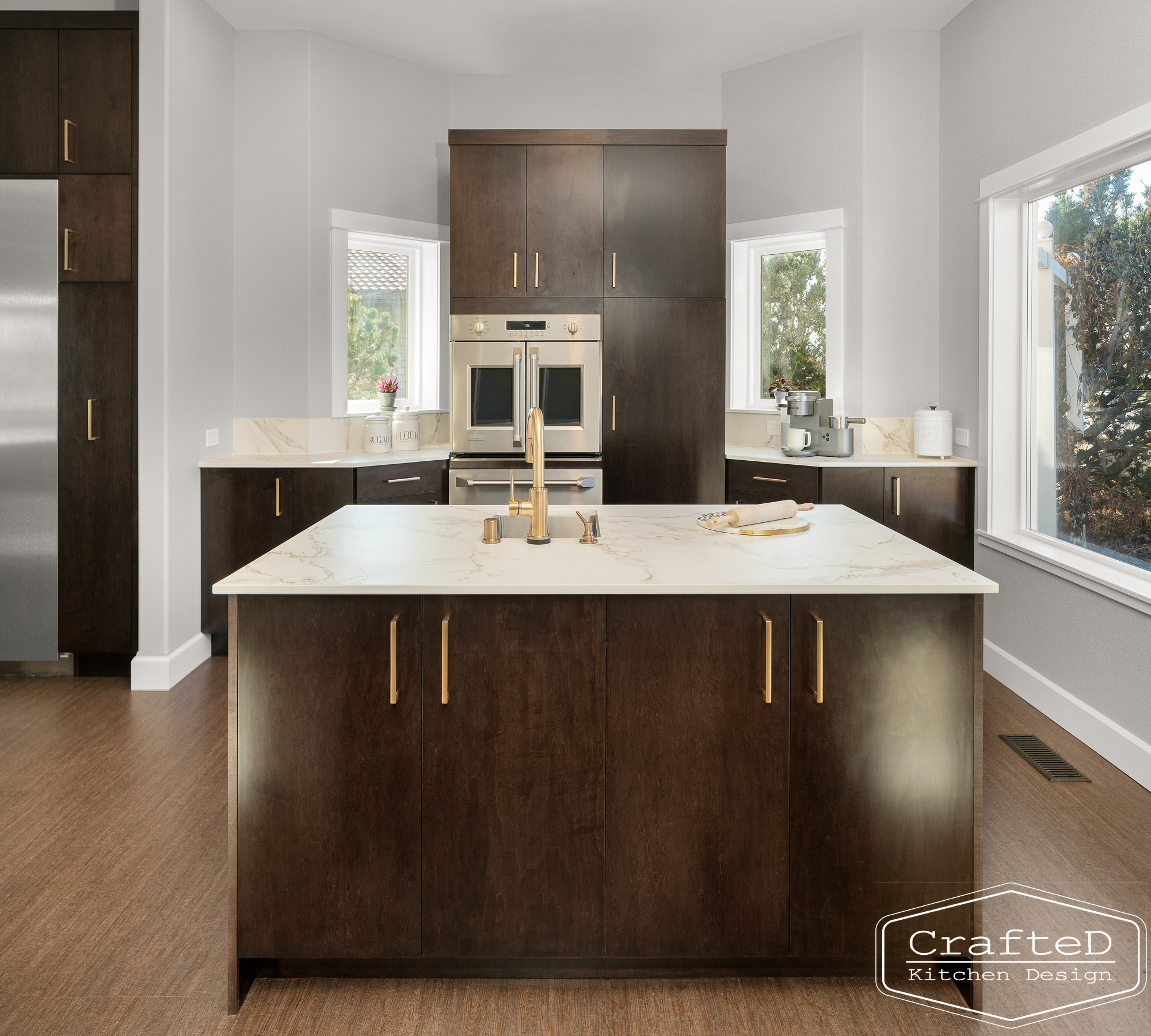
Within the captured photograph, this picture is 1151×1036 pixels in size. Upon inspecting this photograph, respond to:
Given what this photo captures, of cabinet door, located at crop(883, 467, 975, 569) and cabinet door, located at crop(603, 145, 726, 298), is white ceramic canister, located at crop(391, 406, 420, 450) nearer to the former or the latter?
cabinet door, located at crop(603, 145, 726, 298)

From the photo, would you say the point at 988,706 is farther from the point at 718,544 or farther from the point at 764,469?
the point at 718,544

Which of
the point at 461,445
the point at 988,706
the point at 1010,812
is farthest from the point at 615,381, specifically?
the point at 1010,812

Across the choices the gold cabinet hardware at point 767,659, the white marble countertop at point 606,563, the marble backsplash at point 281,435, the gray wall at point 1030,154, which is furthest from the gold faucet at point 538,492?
the marble backsplash at point 281,435

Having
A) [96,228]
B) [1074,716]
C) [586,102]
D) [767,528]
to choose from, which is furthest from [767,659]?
[586,102]

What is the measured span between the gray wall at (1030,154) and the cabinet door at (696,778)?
1.84 m

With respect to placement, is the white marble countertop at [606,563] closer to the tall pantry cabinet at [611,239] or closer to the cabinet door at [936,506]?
the cabinet door at [936,506]

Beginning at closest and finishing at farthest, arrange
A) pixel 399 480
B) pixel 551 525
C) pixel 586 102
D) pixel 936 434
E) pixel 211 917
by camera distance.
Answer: pixel 211 917, pixel 551 525, pixel 936 434, pixel 399 480, pixel 586 102

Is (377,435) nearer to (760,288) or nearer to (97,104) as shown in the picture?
(97,104)

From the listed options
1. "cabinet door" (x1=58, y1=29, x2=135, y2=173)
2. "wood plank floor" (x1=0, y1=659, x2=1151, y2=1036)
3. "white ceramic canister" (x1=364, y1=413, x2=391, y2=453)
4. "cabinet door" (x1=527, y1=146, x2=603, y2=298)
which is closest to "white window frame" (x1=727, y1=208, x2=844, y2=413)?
"cabinet door" (x1=527, y1=146, x2=603, y2=298)

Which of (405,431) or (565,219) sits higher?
(565,219)

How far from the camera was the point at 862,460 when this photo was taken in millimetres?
4449

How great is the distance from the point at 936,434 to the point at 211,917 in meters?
3.74

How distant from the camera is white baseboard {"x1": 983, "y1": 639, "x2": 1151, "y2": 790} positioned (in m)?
2.95

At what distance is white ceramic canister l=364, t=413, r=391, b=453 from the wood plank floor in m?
1.83
